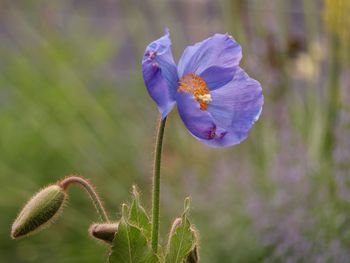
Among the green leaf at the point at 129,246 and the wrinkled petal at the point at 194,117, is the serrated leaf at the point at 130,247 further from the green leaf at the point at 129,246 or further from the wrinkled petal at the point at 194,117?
the wrinkled petal at the point at 194,117

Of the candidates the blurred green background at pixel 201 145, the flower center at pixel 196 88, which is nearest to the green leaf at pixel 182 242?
the flower center at pixel 196 88

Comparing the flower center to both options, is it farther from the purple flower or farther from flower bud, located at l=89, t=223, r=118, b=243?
flower bud, located at l=89, t=223, r=118, b=243

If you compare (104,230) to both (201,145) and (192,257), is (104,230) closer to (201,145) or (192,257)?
(192,257)

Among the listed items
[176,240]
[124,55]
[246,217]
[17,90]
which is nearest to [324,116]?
[246,217]

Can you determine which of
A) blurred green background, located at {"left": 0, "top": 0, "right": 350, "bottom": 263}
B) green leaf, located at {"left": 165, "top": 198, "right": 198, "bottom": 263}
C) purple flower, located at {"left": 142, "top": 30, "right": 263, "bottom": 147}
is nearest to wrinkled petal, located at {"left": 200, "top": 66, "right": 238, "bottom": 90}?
purple flower, located at {"left": 142, "top": 30, "right": 263, "bottom": 147}

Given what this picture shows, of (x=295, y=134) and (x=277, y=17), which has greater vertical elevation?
(x=277, y=17)

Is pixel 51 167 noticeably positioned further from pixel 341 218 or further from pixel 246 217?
pixel 341 218
